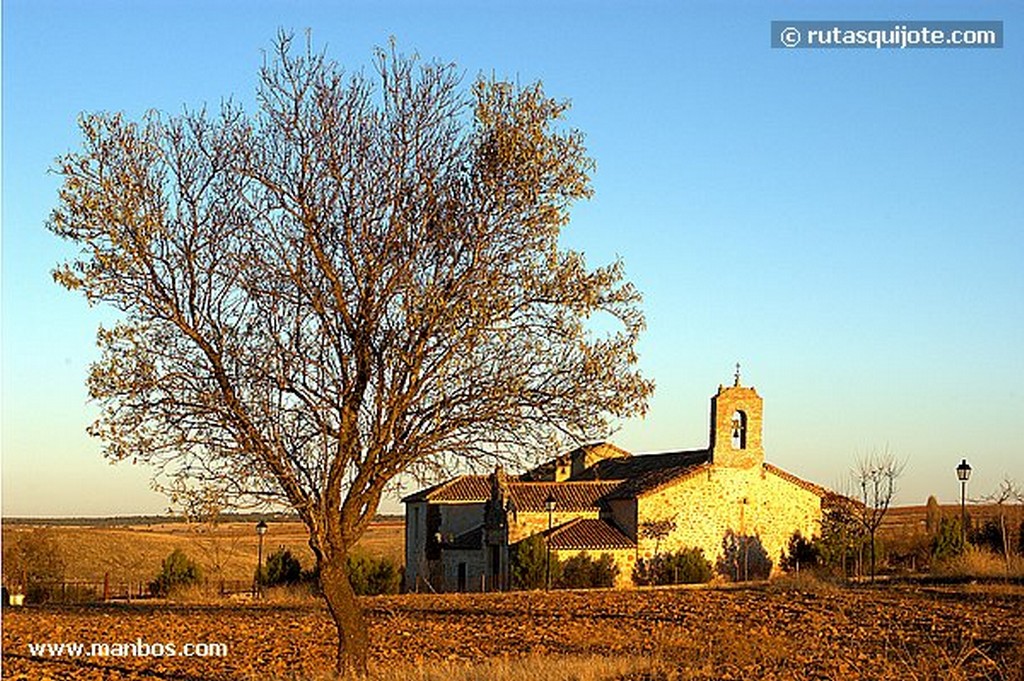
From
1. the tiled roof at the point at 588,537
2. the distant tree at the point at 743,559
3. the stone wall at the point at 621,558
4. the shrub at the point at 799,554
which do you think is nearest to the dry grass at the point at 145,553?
the tiled roof at the point at 588,537

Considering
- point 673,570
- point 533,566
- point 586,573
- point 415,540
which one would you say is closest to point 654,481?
point 673,570

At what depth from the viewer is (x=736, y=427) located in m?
52.5

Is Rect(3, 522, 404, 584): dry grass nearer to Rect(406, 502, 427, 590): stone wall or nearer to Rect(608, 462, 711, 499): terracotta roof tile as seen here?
Rect(406, 502, 427, 590): stone wall

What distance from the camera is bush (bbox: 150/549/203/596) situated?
44.9 metres

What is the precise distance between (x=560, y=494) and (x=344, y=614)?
38051 mm

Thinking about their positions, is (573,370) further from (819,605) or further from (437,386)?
(819,605)

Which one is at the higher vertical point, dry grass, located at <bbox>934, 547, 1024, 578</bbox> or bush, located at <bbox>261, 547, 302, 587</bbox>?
dry grass, located at <bbox>934, 547, 1024, 578</bbox>

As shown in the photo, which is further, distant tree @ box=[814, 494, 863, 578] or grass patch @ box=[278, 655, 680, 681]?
distant tree @ box=[814, 494, 863, 578]

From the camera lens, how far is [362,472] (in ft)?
51.7

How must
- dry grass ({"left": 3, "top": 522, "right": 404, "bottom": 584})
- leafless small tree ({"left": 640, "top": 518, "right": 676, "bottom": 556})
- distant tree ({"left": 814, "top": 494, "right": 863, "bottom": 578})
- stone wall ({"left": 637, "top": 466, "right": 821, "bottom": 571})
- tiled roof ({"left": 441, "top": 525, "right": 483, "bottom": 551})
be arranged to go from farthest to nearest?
dry grass ({"left": 3, "top": 522, "right": 404, "bottom": 584}) → tiled roof ({"left": 441, "top": 525, "right": 483, "bottom": 551}) → distant tree ({"left": 814, "top": 494, "right": 863, "bottom": 578}) → stone wall ({"left": 637, "top": 466, "right": 821, "bottom": 571}) → leafless small tree ({"left": 640, "top": 518, "right": 676, "bottom": 556})

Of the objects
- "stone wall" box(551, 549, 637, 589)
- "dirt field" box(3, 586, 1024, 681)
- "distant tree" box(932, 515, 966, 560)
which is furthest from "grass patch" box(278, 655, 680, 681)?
"distant tree" box(932, 515, 966, 560)

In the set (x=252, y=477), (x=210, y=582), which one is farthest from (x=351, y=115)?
(x=210, y=582)

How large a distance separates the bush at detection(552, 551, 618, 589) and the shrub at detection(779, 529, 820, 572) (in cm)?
904

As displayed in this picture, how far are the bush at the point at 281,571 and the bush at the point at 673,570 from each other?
1327 centimetres
